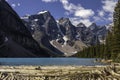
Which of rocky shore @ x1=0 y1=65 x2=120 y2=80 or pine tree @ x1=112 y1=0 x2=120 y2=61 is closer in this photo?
rocky shore @ x1=0 y1=65 x2=120 y2=80

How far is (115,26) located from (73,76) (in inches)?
3202

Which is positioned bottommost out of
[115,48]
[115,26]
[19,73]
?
[115,48]

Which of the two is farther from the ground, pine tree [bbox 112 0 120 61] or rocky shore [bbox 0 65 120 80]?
rocky shore [bbox 0 65 120 80]

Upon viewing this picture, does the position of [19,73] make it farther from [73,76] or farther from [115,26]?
[115,26]

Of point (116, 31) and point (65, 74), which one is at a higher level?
point (65, 74)

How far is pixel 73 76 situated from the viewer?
2131 centimetres

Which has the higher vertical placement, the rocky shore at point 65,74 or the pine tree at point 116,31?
the rocky shore at point 65,74

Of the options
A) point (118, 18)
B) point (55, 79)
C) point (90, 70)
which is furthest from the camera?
point (118, 18)

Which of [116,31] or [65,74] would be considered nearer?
[65,74]

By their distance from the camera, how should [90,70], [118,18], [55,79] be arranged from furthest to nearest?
[118,18] → [90,70] → [55,79]

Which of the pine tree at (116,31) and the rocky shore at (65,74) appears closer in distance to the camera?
the rocky shore at (65,74)

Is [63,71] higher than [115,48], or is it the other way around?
[63,71]

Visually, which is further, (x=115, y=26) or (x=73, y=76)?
(x=115, y=26)

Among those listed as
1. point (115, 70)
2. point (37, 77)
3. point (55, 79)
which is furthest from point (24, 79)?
point (115, 70)
